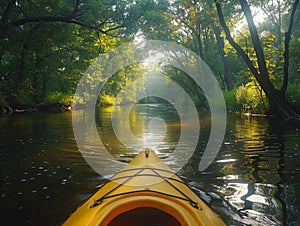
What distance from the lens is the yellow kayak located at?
2.50 metres

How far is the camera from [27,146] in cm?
863

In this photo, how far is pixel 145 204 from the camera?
262cm

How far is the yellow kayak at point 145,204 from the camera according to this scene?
8.21 ft

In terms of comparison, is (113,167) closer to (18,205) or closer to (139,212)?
(18,205)

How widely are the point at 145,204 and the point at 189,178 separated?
9.64ft

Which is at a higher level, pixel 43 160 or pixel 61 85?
pixel 61 85

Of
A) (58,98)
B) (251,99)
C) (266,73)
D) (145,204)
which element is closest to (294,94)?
(266,73)

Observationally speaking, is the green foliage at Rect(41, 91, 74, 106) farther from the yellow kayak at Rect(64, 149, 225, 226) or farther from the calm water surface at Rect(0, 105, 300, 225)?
the yellow kayak at Rect(64, 149, 225, 226)

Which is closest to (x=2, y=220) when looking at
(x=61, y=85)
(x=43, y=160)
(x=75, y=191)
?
(x=75, y=191)

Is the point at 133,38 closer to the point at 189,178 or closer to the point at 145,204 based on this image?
the point at 189,178

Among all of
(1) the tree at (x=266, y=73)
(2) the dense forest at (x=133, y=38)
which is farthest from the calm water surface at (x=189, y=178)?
(2) the dense forest at (x=133, y=38)

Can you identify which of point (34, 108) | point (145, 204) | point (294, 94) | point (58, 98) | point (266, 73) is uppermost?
point (266, 73)

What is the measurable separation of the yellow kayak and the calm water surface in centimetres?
85

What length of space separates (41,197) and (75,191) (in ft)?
1.60
